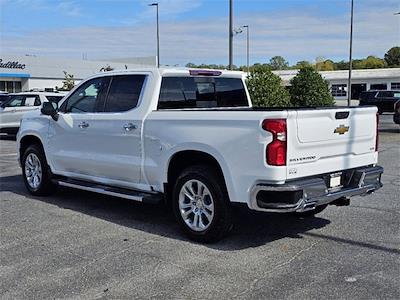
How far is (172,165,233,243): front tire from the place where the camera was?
18.2 ft

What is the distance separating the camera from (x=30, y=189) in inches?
333

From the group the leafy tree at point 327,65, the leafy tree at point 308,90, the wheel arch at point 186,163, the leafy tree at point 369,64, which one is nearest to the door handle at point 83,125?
the wheel arch at point 186,163

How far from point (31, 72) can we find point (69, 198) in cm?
5914

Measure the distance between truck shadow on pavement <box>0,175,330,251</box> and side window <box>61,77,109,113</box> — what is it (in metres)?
1.41

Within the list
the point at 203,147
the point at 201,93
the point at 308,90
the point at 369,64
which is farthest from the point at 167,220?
the point at 369,64

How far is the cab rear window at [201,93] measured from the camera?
6589 millimetres

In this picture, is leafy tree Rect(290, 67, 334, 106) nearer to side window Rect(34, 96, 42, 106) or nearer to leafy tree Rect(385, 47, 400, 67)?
side window Rect(34, 96, 42, 106)

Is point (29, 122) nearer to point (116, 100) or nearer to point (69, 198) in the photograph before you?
point (69, 198)

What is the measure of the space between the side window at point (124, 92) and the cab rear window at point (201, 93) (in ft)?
1.10

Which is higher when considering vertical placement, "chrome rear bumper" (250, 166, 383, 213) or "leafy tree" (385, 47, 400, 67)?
"leafy tree" (385, 47, 400, 67)

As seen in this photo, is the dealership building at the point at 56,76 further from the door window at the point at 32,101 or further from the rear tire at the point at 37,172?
the rear tire at the point at 37,172

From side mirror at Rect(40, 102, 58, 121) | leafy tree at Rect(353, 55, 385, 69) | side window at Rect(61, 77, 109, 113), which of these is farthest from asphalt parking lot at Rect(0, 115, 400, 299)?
leafy tree at Rect(353, 55, 385, 69)

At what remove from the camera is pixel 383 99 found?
33.6 m

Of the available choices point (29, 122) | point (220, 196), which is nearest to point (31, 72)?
point (29, 122)
